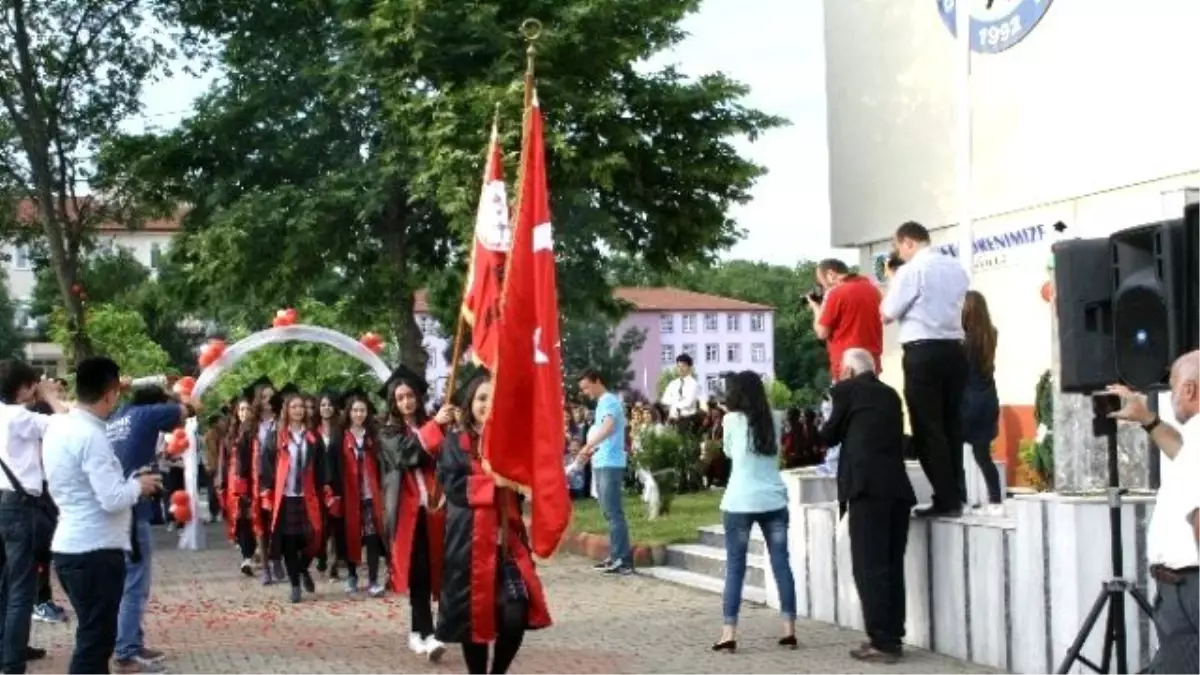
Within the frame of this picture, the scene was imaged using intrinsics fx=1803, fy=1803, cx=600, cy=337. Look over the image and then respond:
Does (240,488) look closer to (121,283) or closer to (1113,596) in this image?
(1113,596)

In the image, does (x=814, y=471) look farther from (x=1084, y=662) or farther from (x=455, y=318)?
(x=455, y=318)

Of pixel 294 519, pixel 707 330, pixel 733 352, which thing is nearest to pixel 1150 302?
pixel 294 519

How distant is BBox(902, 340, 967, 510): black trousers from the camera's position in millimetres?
11789

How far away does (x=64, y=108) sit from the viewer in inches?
1217

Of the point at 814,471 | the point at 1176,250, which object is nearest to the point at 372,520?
the point at 814,471

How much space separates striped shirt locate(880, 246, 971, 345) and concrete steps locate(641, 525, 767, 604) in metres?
3.90

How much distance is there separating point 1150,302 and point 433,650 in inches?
227

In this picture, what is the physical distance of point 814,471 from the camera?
1466 centimetres

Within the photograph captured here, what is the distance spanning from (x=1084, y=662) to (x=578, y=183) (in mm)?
22190

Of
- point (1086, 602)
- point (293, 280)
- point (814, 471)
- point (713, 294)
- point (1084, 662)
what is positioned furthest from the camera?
point (713, 294)

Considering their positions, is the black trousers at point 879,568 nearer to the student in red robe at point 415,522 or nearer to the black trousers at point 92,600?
the student in red robe at point 415,522

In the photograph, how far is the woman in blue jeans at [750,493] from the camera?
1200 centimetres

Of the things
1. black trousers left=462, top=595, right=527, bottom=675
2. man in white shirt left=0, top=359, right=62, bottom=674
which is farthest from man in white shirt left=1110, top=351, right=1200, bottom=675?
man in white shirt left=0, top=359, right=62, bottom=674

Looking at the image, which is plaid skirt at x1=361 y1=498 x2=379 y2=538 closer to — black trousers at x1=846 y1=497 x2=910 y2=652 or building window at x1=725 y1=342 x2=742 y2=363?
black trousers at x1=846 y1=497 x2=910 y2=652
